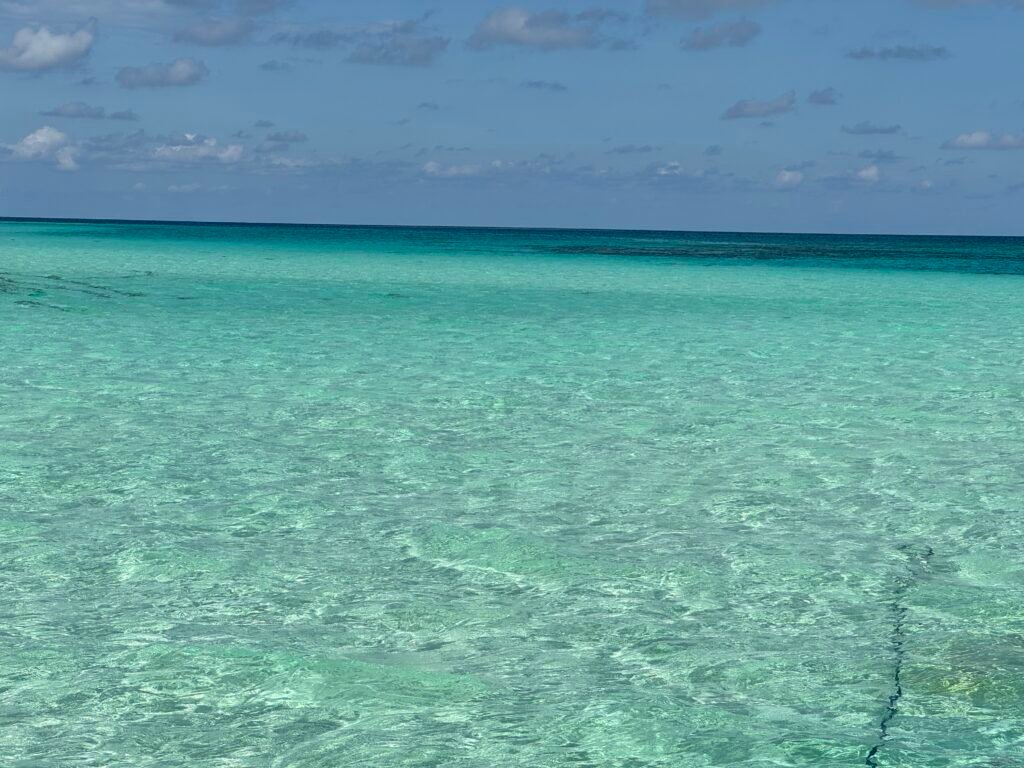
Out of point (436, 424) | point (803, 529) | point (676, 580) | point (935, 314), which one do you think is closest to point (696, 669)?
point (676, 580)

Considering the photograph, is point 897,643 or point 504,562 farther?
point 504,562

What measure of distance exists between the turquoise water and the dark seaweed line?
21mm

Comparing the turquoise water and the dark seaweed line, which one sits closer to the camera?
the dark seaweed line

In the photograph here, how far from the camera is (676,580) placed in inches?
221

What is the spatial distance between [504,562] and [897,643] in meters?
1.90

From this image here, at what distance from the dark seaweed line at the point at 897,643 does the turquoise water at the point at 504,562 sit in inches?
0.8

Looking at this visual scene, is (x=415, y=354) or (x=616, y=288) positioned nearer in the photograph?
(x=415, y=354)

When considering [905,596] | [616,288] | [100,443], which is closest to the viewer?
[905,596]

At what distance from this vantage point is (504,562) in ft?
19.3

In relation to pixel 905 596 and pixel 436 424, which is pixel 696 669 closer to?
pixel 905 596

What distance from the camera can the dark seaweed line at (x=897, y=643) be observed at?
3898 mm

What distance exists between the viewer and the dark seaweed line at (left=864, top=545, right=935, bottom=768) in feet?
12.8

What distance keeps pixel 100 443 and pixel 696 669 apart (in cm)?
532

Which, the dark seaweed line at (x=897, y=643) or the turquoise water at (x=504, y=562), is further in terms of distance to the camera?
the turquoise water at (x=504, y=562)
